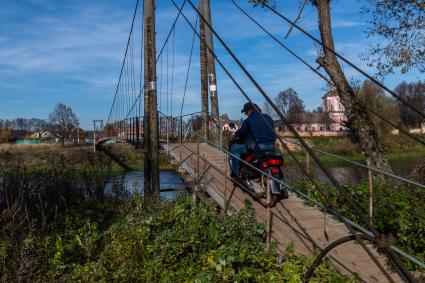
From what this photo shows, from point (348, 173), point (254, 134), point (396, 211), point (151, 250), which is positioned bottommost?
point (348, 173)

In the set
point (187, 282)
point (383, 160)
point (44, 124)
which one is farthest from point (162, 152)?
point (44, 124)

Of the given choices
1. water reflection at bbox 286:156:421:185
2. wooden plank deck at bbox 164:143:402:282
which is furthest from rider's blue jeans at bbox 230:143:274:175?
water reflection at bbox 286:156:421:185

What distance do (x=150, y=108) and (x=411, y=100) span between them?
6851cm

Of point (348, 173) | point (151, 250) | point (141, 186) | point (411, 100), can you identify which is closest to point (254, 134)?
point (151, 250)

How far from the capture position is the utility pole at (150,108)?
10.1 metres

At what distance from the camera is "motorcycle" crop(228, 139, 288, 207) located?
6492 millimetres

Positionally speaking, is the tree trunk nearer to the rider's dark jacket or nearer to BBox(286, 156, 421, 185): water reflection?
BBox(286, 156, 421, 185): water reflection

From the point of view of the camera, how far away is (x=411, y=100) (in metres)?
70.2

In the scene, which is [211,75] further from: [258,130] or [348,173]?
[348,173]

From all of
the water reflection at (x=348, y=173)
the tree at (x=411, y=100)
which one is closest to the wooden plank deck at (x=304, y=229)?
the water reflection at (x=348, y=173)

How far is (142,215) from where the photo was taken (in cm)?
702

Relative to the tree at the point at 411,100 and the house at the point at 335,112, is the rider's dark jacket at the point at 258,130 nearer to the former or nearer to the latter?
the house at the point at 335,112

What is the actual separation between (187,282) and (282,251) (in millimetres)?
1181

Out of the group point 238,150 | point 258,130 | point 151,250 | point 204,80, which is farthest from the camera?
point 204,80
